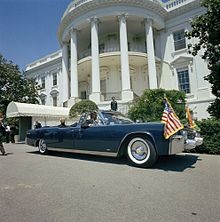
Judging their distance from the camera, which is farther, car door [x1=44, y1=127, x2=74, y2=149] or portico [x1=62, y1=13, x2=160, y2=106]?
portico [x1=62, y1=13, x2=160, y2=106]

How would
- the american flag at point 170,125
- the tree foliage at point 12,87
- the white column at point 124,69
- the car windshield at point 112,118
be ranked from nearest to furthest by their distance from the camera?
the american flag at point 170,125 → the car windshield at point 112,118 → the white column at point 124,69 → the tree foliage at point 12,87

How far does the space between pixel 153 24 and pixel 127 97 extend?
8346 mm

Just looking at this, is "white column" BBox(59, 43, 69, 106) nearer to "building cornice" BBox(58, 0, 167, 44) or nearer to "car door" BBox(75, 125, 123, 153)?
"building cornice" BBox(58, 0, 167, 44)

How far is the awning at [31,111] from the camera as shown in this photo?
575 inches

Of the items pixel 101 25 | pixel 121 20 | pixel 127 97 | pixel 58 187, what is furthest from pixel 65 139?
pixel 101 25

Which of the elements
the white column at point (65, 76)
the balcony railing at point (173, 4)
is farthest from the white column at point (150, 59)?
the white column at point (65, 76)

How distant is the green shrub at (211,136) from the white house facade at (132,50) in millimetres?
8588

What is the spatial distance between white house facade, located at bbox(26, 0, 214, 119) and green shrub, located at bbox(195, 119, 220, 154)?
8588 millimetres

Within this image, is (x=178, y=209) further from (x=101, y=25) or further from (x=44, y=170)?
(x=101, y=25)

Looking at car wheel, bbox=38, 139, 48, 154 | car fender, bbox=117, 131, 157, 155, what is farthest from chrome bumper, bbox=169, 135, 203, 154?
car wheel, bbox=38, 139, 48, 154

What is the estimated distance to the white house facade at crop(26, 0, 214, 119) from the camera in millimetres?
16406

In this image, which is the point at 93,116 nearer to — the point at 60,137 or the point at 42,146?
the point at 60,137

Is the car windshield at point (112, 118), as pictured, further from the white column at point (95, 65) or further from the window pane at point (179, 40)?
the window pane at point (179, 40)

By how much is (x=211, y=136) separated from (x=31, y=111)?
13.6 m
